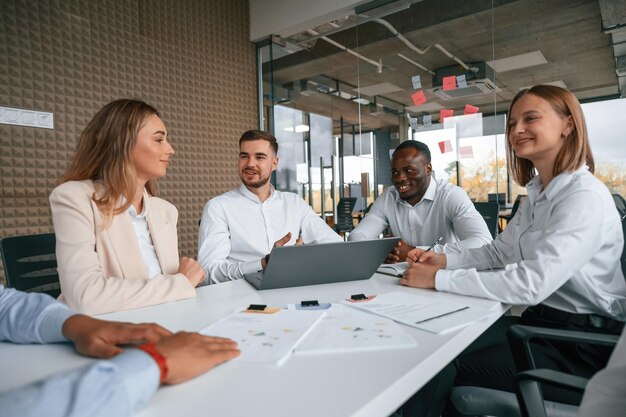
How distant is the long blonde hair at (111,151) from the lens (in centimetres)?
166

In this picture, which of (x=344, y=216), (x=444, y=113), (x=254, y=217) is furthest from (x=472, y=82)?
(x=254, y=217)

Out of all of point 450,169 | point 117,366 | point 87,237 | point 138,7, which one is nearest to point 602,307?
point 117,366

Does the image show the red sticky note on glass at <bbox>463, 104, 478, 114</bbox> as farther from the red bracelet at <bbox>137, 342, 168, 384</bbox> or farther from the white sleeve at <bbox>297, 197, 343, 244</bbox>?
the red bracelet at <bbox>137, 342, 168, 384</bbox>

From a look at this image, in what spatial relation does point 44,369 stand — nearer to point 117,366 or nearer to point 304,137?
point 117,366

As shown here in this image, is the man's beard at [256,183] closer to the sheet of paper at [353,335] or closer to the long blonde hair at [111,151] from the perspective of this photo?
the long blonde hair at [111,151]

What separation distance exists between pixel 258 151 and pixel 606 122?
4.04 m

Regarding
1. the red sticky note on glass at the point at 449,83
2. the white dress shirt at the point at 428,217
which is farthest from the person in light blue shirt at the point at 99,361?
the red sticky note on glass at the point at 449,83

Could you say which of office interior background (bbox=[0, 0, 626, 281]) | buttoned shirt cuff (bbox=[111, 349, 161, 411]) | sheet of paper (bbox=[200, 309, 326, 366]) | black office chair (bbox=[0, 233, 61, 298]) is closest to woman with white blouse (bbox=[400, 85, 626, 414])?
sheet of paper (bbox=[200, 309, 326, 366])

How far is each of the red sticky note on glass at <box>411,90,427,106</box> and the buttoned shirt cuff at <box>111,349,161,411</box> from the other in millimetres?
4493

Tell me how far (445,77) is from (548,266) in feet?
12.0

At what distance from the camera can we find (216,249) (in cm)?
232

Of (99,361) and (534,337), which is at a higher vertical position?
(99,361)

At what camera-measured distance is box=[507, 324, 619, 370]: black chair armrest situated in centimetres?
111

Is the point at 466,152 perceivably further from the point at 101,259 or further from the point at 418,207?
the point at 101,259
